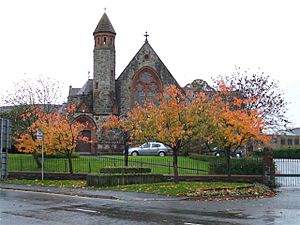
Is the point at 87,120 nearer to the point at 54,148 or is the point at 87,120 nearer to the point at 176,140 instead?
the point at 54,148

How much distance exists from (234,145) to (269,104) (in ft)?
52.3

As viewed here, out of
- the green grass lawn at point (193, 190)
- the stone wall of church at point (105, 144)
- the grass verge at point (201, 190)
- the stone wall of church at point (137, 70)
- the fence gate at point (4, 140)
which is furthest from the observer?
the stone wall of church at point (137, 70)

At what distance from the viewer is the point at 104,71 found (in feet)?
161

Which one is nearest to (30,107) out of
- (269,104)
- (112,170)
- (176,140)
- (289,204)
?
(112,170)

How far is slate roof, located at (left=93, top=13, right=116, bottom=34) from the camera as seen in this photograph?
49344 millimetres

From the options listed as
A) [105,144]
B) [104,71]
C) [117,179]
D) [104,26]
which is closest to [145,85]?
[104,71]

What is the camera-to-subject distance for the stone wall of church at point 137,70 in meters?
51.2

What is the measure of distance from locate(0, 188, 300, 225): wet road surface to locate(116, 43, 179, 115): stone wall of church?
108 ft

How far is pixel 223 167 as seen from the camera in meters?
25.8

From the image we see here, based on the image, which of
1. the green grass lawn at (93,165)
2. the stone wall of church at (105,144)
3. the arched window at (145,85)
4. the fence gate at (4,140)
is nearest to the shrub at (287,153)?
the arched window at (145,85)

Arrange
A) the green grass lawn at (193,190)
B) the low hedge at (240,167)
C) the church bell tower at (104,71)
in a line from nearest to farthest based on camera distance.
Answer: the green grass lawn at (193,190)
the low hedge at (240,167)
the church bell tower at (104,71)

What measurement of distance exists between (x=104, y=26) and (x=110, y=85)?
6.89 m

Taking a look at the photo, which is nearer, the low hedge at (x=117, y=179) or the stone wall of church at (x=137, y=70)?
the low hedge at (x=117, y=179)

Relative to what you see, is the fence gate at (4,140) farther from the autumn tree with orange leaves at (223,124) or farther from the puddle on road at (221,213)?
the puddle on road at (221,213)
